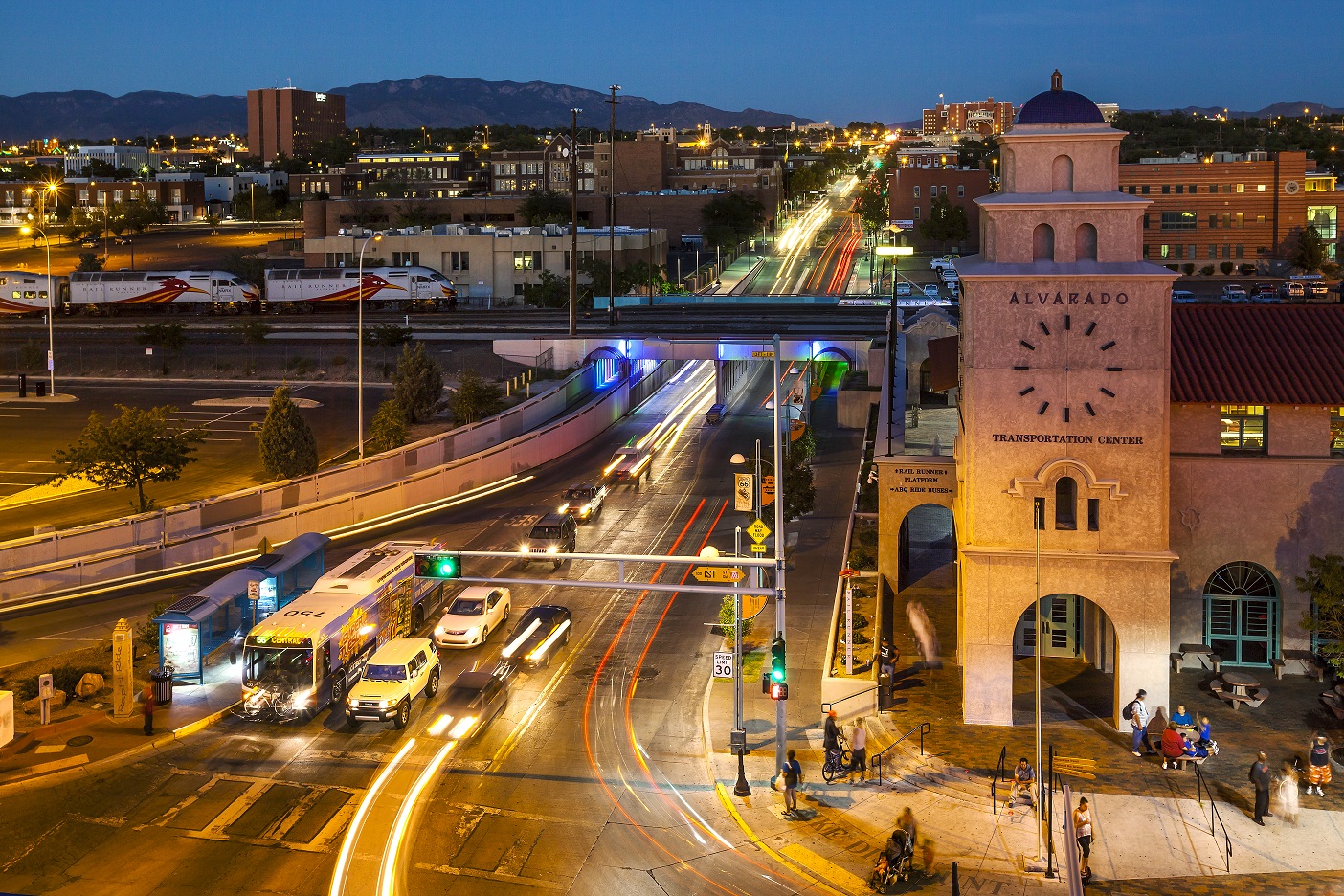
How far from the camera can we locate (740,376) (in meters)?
81.1

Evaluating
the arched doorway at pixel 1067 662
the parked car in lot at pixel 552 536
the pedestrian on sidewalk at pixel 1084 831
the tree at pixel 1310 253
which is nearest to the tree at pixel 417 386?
A: the parked car in lot at pixel 552 536

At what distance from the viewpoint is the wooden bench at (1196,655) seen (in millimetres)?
30578

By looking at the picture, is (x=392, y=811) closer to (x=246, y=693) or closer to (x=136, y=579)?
(x=246, y=693)

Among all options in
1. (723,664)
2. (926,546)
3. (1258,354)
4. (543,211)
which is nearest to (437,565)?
(723,664)

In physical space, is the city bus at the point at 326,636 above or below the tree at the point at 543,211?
below

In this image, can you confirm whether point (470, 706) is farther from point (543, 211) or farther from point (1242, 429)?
point (543, 211)

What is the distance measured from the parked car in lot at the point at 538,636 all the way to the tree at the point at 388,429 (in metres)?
21.1

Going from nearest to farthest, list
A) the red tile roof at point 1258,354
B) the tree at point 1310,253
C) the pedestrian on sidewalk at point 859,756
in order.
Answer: the pedestrian on sidewalk at point 859,756, the red tile roof at point 1258,354, the tree at point 1310,253

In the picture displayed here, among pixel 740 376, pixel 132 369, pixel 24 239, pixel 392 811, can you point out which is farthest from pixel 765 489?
pixel 24 239

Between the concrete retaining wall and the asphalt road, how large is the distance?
13435mm

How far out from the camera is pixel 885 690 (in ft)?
96.9

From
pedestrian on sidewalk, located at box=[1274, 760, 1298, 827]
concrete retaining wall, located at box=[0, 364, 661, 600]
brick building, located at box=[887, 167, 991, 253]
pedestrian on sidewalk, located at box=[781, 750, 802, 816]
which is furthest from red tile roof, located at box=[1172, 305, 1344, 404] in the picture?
brick building, located at box=[887, 167, 991, 253]

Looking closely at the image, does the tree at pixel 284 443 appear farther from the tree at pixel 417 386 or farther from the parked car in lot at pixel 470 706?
the parked car in lot at pixel 470 706

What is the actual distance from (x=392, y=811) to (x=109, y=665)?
40.2 ft
